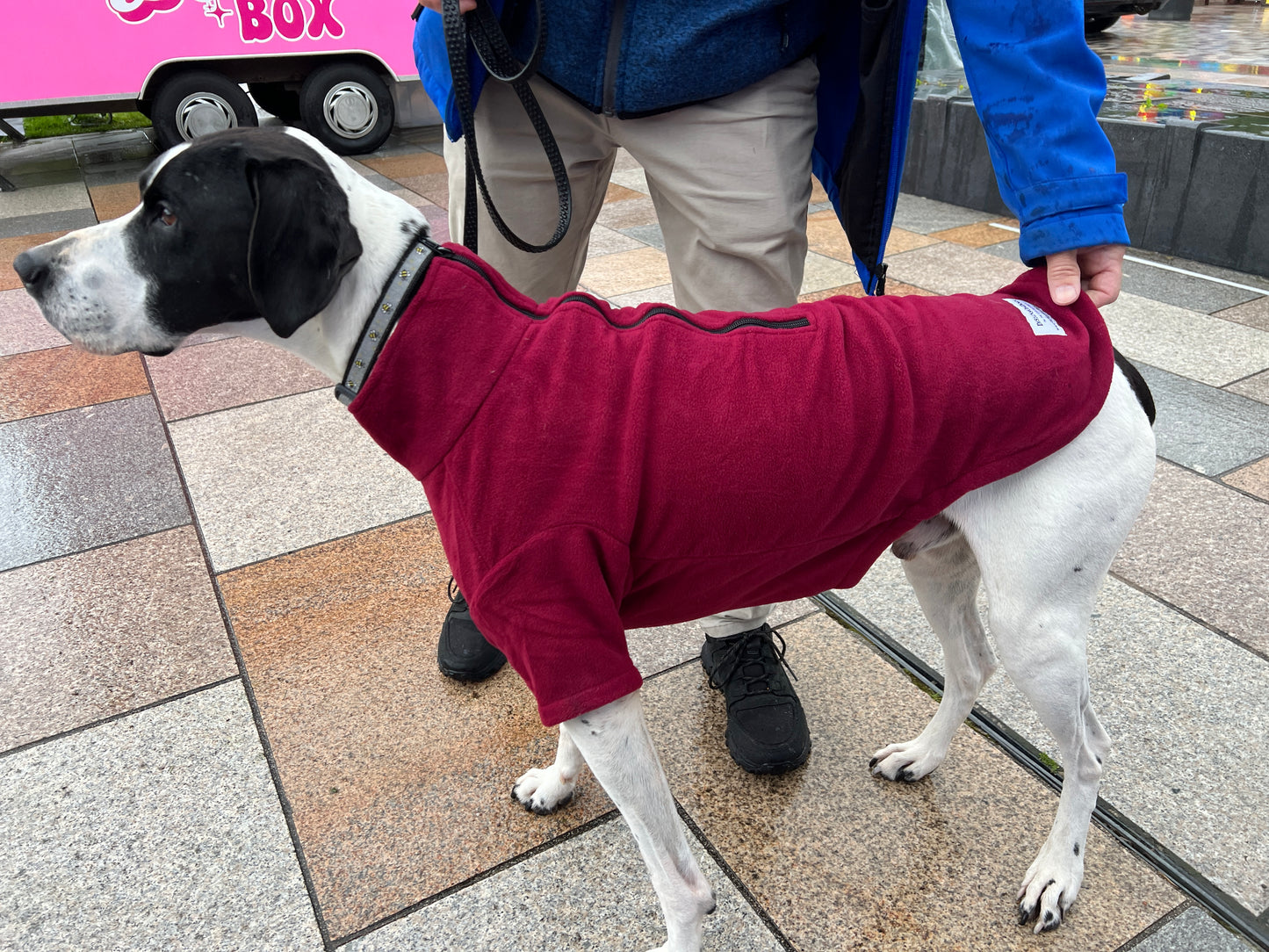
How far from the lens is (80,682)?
279cm

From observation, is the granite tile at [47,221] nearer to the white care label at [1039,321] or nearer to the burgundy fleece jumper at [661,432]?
the burgundy fleece jumper at [661,432]

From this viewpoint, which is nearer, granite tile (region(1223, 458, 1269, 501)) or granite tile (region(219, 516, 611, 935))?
granite tile (region(219, 516, 611, 935))

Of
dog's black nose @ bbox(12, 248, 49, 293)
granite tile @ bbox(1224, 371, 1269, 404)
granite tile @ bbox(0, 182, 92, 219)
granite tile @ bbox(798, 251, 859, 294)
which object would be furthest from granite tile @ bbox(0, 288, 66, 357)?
granite tile @ bbox(1224, 371, 1269, 404)

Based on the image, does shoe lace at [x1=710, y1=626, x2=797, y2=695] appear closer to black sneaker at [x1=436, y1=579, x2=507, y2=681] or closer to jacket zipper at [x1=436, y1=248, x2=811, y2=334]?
black sneaker at [x1=436, y1=579, x2=507, y2=681]

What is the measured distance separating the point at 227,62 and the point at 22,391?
5.05m

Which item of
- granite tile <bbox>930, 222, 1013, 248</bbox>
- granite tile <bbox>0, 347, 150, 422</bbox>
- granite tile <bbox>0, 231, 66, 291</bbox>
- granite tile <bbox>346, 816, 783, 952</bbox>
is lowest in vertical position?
granite tile <bbox>930, 222, 1013, 248</bbox>

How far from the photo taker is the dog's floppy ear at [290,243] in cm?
161

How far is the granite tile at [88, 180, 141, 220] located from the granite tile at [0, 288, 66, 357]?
148 cm

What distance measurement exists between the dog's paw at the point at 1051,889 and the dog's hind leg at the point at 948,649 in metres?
0.38

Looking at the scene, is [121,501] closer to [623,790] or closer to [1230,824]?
[623,790]

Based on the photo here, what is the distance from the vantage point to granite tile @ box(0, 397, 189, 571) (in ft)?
11.5

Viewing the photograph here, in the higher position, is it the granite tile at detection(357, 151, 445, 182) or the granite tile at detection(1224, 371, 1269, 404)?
→ the granite tile at detection(1224, 371, 1269, 404)

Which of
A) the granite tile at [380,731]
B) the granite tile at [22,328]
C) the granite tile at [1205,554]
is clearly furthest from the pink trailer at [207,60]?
the granite tile at [1205,554]

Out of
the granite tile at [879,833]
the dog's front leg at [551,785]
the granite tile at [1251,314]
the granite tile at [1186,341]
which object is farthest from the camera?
the granite tile at [1251,314]
